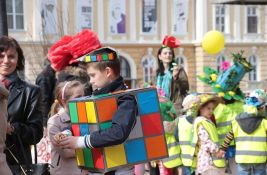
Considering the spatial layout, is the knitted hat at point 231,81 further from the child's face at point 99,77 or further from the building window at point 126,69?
the building window at point 126,69

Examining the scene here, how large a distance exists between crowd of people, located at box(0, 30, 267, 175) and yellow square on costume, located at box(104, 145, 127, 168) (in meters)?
0.05

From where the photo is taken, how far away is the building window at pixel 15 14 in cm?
3591

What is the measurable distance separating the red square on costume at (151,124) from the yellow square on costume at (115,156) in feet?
0.68

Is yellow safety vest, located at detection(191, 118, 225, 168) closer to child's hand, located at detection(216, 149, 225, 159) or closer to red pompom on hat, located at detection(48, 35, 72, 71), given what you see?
child's hand, located at detection(216, 149, 225, 159)

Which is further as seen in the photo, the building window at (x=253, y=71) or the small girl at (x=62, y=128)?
the building window at (x=253, y=71)

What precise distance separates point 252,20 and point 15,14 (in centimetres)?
1571

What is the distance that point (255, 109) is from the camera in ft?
26.5

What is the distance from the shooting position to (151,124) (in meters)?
4.21

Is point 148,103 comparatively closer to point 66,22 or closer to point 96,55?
point 96,55

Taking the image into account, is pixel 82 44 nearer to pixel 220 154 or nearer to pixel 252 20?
pixel 220 154

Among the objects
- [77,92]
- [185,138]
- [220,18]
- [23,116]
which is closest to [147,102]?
[23,116]

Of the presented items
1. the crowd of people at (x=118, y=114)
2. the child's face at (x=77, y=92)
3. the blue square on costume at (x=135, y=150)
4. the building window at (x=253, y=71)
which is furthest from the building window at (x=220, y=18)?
the blue square on costume at (x=135, y=150)

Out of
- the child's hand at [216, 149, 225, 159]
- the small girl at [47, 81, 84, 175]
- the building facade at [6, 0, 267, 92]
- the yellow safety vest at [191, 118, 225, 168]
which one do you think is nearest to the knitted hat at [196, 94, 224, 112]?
the yellow safety vest at [191, 118, 225, 168]

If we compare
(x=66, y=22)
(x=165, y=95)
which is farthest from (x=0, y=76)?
(x=66, y=22)
